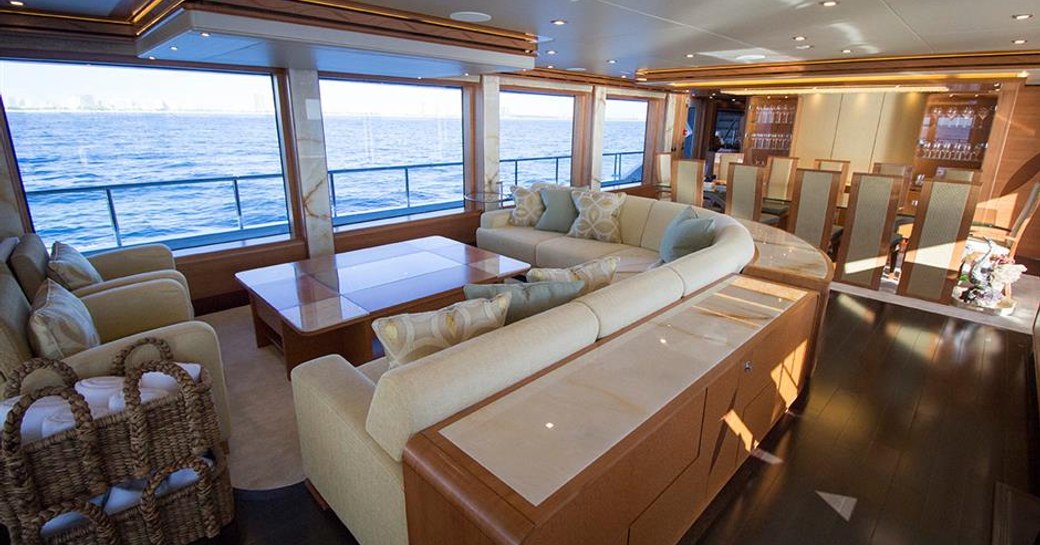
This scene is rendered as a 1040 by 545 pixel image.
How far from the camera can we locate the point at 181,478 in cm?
188

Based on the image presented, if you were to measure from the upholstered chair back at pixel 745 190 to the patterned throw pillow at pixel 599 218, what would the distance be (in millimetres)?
1586

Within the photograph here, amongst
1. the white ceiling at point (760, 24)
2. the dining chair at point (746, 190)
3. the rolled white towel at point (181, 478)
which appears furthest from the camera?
the dining chair at point (746, 190)

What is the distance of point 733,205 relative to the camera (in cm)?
552

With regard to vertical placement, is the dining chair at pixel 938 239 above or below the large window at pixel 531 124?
below

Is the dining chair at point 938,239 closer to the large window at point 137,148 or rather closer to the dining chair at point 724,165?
the dining chair at point 724,165

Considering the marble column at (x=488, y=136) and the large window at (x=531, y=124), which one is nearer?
the marble column at (x=488, y=136)

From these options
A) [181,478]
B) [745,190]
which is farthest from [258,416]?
[745,190]

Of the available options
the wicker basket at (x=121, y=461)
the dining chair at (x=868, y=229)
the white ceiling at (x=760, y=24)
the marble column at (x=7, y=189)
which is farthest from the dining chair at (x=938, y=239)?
the marble column at (x=7, y=189)

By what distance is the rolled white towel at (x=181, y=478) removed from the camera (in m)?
1.85

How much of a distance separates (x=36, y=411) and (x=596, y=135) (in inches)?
271

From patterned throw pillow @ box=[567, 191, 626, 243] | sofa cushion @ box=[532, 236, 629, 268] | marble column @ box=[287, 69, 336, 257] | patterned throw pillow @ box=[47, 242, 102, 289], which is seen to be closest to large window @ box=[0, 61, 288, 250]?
marble column @ box=[287, 69, 336, 257]

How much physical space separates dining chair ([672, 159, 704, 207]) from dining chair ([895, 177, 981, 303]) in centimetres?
214

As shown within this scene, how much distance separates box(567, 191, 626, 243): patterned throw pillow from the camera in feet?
14.9

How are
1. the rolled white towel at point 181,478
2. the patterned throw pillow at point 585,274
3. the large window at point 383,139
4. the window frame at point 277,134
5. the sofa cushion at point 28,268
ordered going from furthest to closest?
the large window at point 383,139 → the window frame at point 277,134 → the sofa cushion at point 28,268 → the patterned throw pillow at point 585,274 → the rolled white towel at point 181,478
